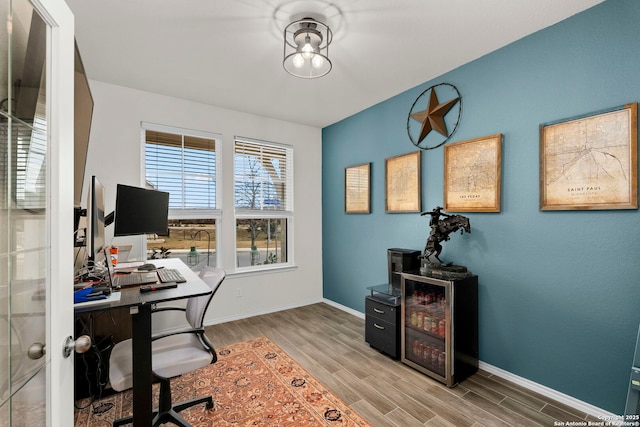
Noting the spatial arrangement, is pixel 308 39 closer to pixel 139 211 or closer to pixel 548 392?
pixel 139 211

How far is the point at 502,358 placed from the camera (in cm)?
235

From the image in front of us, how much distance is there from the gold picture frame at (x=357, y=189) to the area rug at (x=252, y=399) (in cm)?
204

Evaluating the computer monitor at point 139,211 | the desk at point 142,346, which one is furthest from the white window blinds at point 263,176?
the desk at point 142,346

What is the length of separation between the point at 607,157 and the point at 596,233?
0.50 m

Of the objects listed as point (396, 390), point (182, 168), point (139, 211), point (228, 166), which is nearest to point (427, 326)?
point (396, 390)

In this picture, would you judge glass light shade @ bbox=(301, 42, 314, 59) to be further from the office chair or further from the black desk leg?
the black desk leg

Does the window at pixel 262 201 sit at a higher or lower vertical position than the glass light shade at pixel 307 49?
lower

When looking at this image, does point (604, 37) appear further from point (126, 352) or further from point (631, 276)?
point (126, 352)

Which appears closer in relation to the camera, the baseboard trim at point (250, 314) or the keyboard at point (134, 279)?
the keyboard at point (134, 279)

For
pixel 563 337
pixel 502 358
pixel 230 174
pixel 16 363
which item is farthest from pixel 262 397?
pixel 230 174

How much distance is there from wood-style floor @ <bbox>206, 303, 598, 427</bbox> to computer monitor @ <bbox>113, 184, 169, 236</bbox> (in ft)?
4.75

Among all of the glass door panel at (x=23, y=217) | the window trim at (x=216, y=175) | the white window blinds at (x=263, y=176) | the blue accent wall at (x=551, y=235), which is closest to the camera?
the glass door panel at (x=23, y=217)

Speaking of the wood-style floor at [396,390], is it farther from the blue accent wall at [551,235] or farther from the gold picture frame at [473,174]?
the gold picture frame at [473,174]

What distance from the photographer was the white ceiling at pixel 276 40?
191 centimetres
